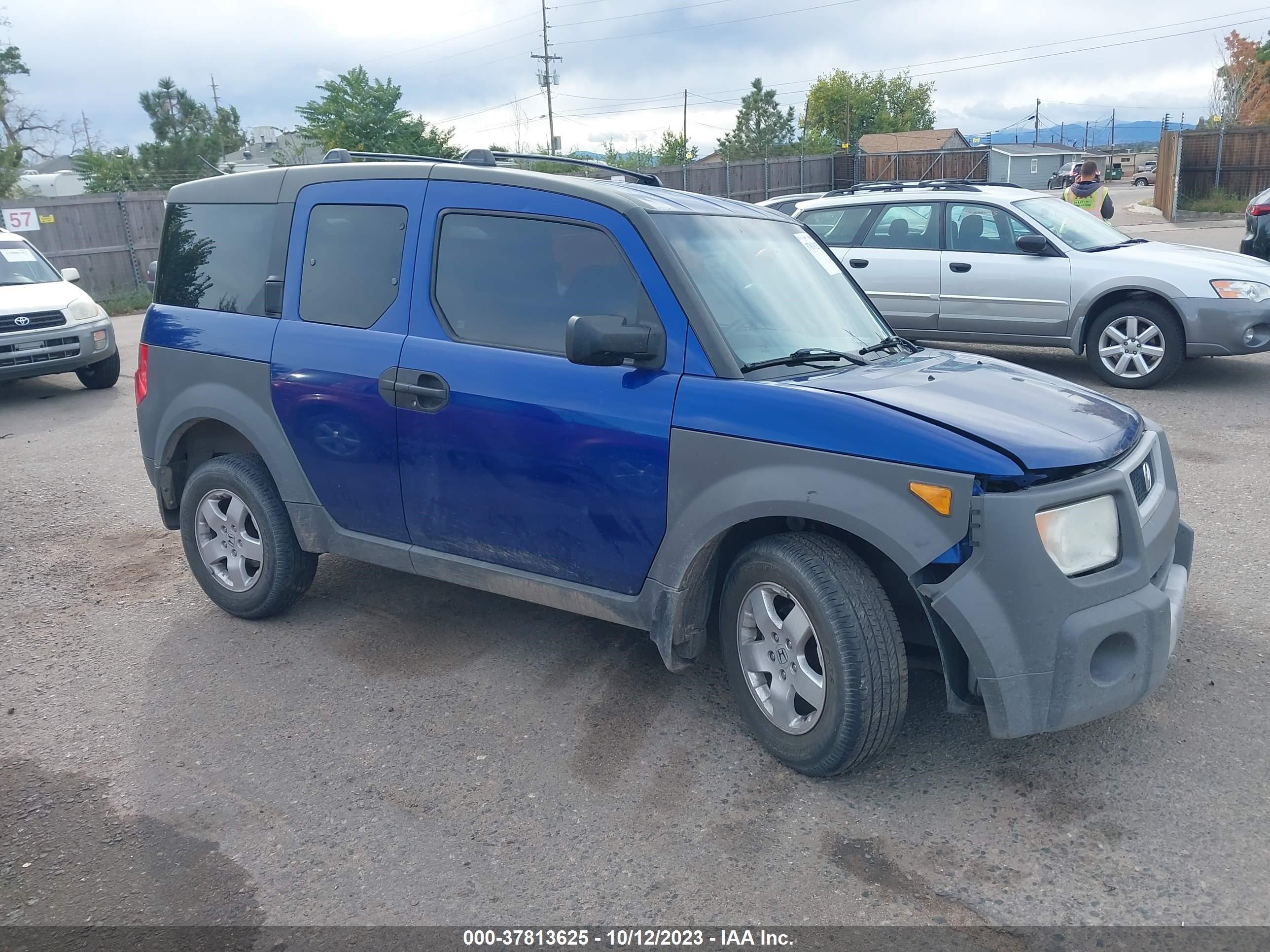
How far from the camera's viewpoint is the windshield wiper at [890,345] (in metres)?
4.10

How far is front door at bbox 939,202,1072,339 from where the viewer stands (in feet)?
29.9

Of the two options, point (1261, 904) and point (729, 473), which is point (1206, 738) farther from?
point (729, 473)

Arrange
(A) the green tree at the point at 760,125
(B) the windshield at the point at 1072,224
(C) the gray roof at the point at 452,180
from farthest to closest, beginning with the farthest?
(A) the green tree at the point at 760,125 < (B) the windshield at the point at 1072,224 < (C) the gray roof at the point at 452,180

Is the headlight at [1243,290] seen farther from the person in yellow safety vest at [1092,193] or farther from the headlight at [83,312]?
the headlight at [83,312]

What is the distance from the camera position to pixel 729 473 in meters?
3.32

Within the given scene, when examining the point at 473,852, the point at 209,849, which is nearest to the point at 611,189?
the point at 473,852

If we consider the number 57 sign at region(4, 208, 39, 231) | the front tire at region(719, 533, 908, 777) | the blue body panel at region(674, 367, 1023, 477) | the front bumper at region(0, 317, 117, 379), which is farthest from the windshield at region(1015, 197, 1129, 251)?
the number 57 sign at region(4, 208, 39, 231)

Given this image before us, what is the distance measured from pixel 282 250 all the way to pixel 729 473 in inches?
95.0

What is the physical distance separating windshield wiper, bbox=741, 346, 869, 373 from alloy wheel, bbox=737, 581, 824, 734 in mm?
768

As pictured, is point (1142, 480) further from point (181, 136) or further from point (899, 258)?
point (181, 136)

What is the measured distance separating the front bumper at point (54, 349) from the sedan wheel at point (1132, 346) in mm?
10278

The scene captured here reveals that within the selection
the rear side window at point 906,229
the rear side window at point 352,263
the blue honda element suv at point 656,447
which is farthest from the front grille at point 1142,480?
the rear side window at point 906,229

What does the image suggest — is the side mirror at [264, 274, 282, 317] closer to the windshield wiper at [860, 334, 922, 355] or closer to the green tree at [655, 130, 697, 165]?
the windshield wiper at [860, 334, 922, 355]

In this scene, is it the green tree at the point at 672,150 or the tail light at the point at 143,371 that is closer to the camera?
the tail light at the point at 143,371
